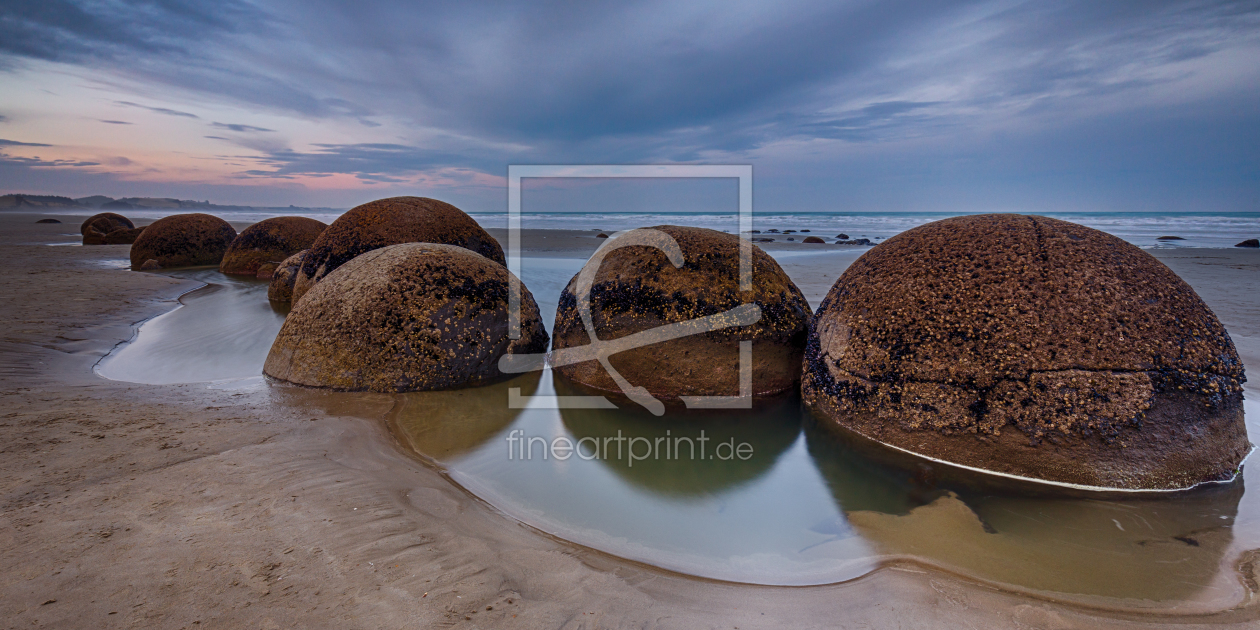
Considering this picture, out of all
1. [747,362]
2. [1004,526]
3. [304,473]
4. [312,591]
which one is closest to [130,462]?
[304,473]

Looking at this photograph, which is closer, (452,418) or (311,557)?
(311,557)

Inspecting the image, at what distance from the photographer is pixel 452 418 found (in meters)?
4.07

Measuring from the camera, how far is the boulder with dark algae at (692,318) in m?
4.45

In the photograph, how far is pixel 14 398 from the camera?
12.7 ft

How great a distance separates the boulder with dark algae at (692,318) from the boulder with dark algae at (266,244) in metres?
10.4

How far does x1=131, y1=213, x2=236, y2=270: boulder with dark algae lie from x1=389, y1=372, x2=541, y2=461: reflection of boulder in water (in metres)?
13.3

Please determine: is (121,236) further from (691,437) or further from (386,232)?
(691,437)

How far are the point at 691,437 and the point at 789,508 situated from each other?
3.29 feet

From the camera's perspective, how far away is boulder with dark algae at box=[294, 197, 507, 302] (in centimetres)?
761

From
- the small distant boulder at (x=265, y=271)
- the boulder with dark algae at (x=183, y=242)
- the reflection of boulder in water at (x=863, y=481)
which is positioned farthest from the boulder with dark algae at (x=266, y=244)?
the reflection of boulder in water at (x=863, y=481)

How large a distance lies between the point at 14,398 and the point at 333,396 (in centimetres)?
201

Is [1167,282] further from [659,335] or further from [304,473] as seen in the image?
[304,473]

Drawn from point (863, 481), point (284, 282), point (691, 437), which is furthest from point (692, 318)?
point (284, 282)

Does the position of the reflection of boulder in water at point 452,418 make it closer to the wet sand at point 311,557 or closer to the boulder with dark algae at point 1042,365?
the wet sand at point 311,557
